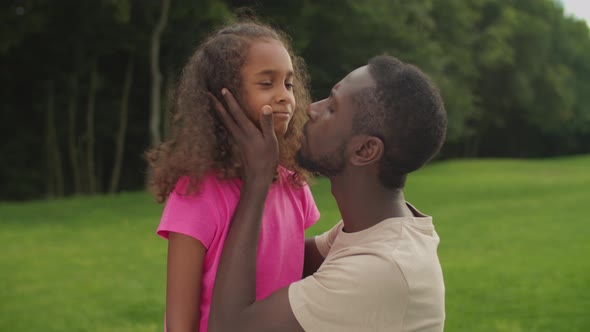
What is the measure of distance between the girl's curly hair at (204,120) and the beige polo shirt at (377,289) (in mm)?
456

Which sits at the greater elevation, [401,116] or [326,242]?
[401,116]

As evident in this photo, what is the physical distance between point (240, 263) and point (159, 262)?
26.5ft

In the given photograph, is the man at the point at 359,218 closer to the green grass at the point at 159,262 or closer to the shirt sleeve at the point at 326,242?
the shirt sleeve at the point at 326,242

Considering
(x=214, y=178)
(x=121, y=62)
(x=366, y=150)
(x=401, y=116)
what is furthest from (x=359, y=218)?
(x=121, y=62)

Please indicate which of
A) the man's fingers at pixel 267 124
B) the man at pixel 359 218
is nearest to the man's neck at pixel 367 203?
the man at pixel 359 218

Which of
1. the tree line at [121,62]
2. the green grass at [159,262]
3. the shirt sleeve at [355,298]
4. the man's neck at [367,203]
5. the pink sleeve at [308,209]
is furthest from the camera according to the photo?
the tree line at [121,62]

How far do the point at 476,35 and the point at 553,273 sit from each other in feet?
127

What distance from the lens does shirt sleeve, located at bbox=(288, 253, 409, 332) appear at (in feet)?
6.32

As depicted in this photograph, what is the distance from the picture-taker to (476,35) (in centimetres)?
4528

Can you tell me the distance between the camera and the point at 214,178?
84.6 inches

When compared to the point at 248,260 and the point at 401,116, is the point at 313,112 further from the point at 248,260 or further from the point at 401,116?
the point at 248,260

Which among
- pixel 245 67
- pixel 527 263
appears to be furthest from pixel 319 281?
pixel 527 263

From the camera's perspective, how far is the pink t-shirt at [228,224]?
2.05m

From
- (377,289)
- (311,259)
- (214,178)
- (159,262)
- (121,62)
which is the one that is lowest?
(159,262)
